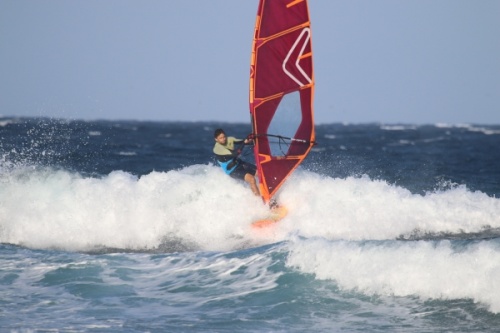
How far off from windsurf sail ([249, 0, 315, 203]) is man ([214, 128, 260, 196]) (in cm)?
23

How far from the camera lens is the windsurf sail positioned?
10.8 meters

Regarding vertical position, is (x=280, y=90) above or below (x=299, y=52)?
below

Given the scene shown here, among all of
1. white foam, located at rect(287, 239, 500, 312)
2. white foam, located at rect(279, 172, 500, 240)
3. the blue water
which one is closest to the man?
the blue water

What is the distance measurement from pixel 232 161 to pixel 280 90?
1.22 metres

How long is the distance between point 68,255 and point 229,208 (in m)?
2.54

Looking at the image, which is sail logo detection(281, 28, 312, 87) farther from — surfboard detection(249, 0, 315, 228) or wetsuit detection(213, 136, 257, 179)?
wetsuit detection(213, 136, 257, 179)

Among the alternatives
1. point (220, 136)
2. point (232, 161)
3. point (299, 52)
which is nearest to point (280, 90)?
point (299, 52)

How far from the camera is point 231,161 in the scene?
438 inches

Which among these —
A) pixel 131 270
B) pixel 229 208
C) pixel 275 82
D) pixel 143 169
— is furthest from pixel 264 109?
pixel 143 169

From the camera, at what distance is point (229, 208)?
11.7 metres

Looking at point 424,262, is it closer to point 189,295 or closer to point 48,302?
point 189,295

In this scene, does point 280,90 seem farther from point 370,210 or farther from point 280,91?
point 370,210

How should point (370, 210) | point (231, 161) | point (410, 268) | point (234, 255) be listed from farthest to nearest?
point (370, 210) < point (231, 161) < point (234, 255) < point (410, 268)

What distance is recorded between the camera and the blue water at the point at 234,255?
7812 millimetres
